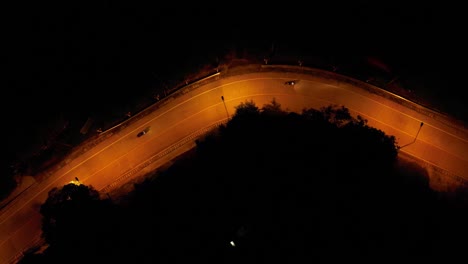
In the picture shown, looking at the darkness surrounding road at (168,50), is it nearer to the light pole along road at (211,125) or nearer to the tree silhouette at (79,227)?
the light pole along road at (211,125)

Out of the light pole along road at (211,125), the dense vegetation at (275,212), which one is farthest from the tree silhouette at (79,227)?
the light pole along road at (211,125)

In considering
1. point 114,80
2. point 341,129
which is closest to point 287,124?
point 341,129

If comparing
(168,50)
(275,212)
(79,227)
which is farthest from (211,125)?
(79,227)

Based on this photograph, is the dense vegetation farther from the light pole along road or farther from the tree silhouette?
the light pole along road

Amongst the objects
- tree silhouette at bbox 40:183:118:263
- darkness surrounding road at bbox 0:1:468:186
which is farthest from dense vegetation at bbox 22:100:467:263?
darkness surrounding road at bbox 0:1:468:186

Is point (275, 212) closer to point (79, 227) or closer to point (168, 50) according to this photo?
point (79, 227)

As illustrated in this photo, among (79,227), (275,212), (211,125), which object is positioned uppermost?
(211,125)
